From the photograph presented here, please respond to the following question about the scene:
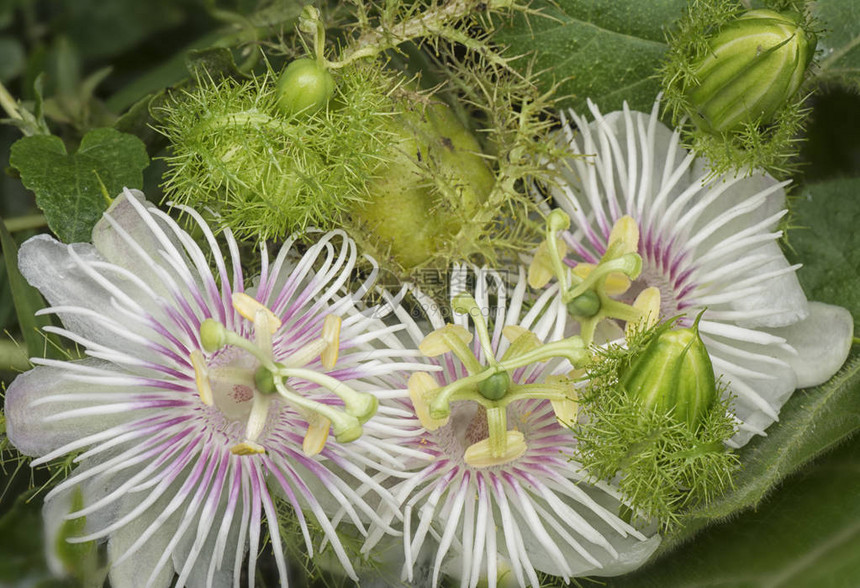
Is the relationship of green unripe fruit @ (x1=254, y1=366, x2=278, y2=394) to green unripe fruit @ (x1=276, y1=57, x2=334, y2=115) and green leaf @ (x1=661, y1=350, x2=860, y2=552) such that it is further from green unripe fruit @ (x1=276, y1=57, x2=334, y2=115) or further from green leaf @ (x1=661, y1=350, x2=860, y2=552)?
green leaf @ (x1=661, y1=350, x2=860, y2=552)

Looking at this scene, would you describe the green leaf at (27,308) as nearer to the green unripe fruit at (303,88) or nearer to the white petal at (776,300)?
the green unripe fruit at (303,88)

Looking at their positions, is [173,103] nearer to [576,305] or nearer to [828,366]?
[576,305]

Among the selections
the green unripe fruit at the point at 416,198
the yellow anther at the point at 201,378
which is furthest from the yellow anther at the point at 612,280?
the yellow anther at the point at 201,378

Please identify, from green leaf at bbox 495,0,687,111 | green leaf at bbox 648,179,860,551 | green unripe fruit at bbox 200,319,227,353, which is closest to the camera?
green unripe fruit at bbox 200,319,227,353

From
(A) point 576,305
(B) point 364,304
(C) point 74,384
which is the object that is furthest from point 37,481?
(A) point 576,305

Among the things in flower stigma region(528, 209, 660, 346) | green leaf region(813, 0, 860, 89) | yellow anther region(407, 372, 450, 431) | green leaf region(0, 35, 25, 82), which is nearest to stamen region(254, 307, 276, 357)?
yellow anther region(407, 372, 450, 431)
